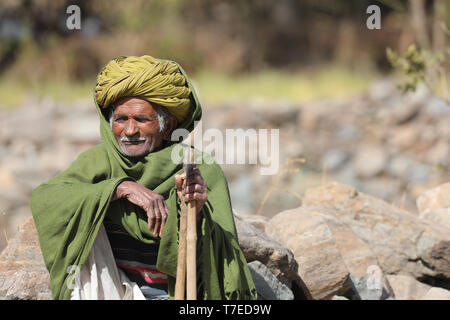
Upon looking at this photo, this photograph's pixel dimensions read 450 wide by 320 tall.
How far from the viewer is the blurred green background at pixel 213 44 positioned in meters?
15.5

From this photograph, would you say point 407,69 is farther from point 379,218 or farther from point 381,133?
Result: point 381,133

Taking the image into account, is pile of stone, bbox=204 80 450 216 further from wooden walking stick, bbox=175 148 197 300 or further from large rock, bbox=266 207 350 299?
wooden walking stick, bbox=175 148 197 300

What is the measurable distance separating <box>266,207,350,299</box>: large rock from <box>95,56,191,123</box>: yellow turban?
1.26 meters

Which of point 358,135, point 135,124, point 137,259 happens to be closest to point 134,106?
point 135,124

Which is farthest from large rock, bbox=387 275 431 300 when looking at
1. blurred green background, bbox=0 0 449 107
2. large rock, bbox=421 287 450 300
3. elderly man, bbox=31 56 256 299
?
blurred green background, bbox=0 0 449 107

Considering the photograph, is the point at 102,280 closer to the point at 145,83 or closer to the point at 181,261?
the point at 181,261

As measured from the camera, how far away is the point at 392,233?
450cm

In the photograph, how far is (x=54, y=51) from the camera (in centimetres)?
1625

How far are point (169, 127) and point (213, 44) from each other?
1415 centimetres

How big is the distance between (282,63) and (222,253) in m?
15.4

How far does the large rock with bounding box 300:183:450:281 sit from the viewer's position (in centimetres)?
431

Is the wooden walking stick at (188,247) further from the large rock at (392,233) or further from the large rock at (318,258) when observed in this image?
the large rock at (392,233)

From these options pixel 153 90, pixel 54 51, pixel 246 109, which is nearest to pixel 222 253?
pixel 153 90

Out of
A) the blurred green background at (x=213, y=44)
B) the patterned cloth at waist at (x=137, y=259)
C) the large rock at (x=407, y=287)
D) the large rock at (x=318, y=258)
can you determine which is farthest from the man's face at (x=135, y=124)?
the blurred green background at (x=213, y=44)
